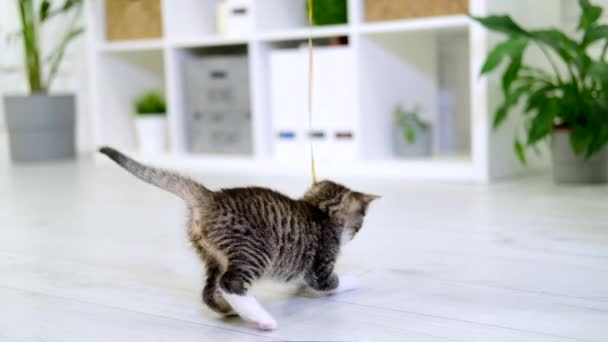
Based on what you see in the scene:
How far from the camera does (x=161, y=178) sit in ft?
3.30

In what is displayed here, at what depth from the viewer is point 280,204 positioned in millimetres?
1078

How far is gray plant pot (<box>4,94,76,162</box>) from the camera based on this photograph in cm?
316

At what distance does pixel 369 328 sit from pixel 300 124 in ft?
5.22

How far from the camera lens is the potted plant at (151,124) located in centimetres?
294

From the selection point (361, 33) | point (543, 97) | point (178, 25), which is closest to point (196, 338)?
point (543, 97)

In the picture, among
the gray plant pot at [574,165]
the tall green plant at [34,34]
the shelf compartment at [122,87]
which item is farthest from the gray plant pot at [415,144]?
the tall green plant at [34,34]

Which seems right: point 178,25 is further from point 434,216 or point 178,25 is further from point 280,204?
point 280,204

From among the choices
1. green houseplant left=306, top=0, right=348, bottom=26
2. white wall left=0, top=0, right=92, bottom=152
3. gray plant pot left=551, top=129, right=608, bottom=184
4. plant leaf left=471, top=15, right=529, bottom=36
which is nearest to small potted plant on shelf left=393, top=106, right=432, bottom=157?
green houseplant left=306, top=0, right=348, bottom=26

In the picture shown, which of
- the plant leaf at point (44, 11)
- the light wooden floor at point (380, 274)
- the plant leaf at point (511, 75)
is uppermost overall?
the plant leaf at point (44, 11)

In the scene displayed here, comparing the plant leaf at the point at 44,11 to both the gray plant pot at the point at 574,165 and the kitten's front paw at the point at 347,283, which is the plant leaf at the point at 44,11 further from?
the kitten's front paw at the point at 347,283

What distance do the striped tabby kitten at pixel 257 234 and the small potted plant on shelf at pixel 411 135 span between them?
4.37 ft

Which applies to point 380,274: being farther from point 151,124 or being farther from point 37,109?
point 37,109

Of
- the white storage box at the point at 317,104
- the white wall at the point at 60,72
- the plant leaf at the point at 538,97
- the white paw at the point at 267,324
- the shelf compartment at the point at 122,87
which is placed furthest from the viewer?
the white wall at the point at 60,72

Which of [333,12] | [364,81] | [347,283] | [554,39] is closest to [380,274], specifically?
[347,283]
